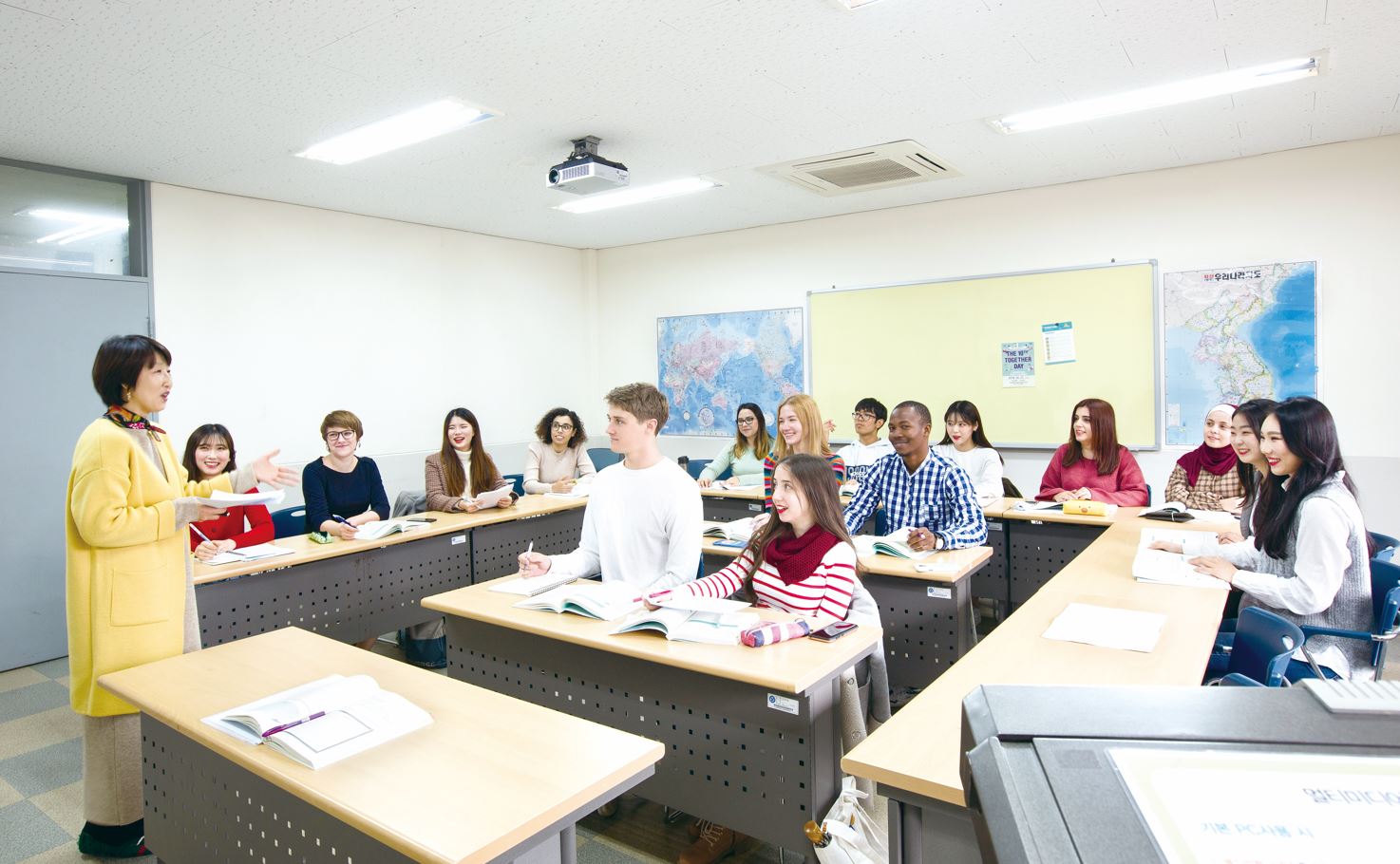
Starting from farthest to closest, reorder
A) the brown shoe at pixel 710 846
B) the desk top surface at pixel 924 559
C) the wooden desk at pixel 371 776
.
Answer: the desk top surface at pixel 924 559 < the brown shoe at pixel 710 846 < the wooden desk at pixel 371 776

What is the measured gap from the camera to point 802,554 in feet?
8.08

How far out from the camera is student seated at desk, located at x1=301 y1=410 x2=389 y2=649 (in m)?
4.00

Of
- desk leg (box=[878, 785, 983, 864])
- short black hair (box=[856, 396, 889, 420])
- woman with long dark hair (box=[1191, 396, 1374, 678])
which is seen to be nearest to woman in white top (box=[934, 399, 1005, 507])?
short black hair (box=[856, 396, 889, 420])

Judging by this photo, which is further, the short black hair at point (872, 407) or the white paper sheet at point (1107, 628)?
the short black hair at point (872, 407)

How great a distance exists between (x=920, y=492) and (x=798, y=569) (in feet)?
4.22

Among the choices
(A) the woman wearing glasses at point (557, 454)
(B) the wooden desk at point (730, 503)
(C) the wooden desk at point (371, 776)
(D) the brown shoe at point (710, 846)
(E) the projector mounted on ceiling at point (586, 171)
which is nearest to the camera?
(C) the wooden desk at point (371, 776)

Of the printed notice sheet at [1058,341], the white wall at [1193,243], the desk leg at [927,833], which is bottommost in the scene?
the desk leg at [927,833]

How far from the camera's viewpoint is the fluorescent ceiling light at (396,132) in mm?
3580

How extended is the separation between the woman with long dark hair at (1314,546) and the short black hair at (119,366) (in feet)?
10.8

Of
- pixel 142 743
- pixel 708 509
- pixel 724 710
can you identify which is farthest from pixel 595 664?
pixel 708 509

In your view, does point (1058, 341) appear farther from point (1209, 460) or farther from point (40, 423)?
point (40, 423)

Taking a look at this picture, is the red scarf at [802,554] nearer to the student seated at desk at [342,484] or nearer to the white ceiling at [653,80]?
the white ceiling at [653,80]

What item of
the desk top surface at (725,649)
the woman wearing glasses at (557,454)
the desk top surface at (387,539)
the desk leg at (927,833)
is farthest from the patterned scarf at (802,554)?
the woman wearing glasses at (557,454)

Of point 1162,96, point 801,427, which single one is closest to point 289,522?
point 801,427
